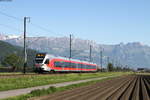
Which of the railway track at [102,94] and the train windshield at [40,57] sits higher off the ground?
the train windshield at [40,57]

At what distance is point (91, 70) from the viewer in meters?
122

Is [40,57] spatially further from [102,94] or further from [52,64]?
[102,94]

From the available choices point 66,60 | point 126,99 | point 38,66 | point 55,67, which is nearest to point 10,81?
point 126,99

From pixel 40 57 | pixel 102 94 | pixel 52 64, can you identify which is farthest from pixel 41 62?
pixel 102 94

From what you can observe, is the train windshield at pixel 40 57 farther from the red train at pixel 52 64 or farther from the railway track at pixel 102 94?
the railway track at pixel 102 94

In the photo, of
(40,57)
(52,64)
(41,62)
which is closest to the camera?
(41,62)

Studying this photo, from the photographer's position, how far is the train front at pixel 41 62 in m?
64.1

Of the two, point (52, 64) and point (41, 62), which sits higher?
point (41, 62)

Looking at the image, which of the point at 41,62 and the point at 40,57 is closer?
the point at 41,62

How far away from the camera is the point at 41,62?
211 feet

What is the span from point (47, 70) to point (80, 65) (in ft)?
111

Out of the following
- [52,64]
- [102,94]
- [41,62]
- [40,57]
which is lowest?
[102,94]

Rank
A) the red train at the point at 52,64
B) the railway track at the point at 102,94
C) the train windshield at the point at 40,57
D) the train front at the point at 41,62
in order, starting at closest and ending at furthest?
the railway track at the point at 102,94 → the train front at the point at 41,62 → the red train at the point at 52,64 → the train windshield at the point at 40,57

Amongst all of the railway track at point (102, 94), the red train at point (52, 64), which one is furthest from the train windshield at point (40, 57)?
the railway track at point (102, 94)
